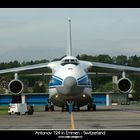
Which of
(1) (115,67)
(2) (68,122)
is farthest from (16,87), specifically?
(2) (68,122)

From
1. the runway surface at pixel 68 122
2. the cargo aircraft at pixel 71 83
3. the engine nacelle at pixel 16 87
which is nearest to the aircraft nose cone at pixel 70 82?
the cargo aircraft at pixel 71 83

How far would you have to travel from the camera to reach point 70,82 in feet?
99.6

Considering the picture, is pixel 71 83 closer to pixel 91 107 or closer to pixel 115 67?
pixel 115 67

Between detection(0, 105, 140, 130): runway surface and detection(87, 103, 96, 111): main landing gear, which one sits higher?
detection(87, 103, 96, 111): main landing gear

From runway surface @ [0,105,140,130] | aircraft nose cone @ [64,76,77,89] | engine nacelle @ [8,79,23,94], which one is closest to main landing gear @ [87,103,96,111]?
engine nacelle @ [8,79,23,94]

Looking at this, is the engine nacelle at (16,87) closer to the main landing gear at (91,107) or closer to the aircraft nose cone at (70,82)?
the aircraft nose cone at (70,82)

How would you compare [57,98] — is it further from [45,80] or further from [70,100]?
[45,80]

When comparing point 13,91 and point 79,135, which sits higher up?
point 13,91

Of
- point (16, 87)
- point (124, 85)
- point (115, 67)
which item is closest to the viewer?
point (124, 85)

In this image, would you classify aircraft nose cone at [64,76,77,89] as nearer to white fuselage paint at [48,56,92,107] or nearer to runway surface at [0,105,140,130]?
white fuselage paint at [48,56,92,107]

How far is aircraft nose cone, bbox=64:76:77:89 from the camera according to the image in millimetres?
30344
